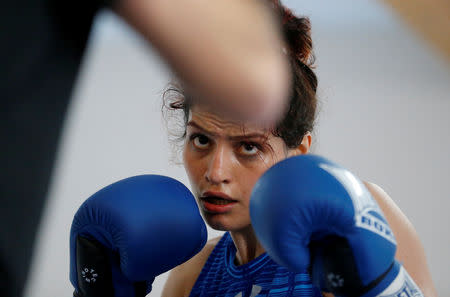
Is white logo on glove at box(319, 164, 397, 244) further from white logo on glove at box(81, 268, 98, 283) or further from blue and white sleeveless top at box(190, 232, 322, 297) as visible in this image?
white logo on glove at box(81, 268, 98, 283)

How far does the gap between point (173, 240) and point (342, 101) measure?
2.49 meters

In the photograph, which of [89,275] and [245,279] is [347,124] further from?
[89,275]

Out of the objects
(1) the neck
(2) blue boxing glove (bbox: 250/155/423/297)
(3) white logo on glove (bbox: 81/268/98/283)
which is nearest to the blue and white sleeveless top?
(1) the neck

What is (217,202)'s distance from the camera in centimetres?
125

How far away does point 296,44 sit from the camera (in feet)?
4.52

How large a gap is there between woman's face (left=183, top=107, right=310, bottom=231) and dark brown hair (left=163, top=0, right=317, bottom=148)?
59 mm

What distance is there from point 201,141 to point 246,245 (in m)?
0.31

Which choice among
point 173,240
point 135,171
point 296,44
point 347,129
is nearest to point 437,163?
point 347,129

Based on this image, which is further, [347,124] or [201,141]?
[347,124]

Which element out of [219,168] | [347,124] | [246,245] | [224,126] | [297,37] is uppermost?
[347,124]

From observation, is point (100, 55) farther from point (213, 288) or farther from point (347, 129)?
point (213, 288)

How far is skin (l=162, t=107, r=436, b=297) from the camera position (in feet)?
3.94

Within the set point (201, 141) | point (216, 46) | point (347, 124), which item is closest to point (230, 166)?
point (201, 141)

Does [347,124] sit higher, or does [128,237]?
[347,124]
